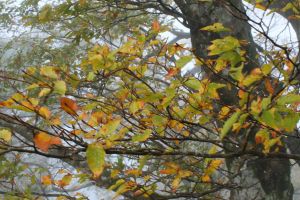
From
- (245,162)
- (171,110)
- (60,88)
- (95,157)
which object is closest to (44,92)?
(60,88)

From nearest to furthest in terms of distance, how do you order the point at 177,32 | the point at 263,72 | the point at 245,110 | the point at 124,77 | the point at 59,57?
the point at 245,110 → the point at 263,72 → the point at 124,77 → the point at 59,57 → the point at 177,32

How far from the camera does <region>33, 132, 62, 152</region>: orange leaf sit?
152 centimetres

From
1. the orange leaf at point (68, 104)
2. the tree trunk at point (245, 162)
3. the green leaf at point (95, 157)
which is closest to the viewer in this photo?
the green leaf at point (95, 157)

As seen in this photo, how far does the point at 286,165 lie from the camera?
174 inches

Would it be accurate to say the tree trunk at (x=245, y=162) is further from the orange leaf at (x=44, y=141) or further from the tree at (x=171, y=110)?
the orange leaf at (x=44, y=141)

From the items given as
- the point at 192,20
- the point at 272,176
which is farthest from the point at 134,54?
the point at 272,176

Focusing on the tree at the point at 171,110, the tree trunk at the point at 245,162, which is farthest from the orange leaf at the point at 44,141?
the tree trunk at the point at 245,162

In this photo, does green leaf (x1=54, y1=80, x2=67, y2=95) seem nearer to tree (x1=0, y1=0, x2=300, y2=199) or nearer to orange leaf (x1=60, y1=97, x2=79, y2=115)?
tree (x1=0, y1=0, x2=300, y2=199)

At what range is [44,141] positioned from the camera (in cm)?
154

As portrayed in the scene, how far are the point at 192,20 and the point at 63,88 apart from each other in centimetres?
316

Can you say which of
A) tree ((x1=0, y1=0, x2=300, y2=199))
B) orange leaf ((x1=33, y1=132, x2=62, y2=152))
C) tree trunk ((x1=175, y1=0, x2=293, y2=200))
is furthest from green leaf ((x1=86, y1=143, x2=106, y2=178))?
tree trunk ((x1=175, y1=0, x2=293, y2=200))

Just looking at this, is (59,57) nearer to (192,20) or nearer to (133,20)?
(133,20)

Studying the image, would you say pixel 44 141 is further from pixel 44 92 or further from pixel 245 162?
pixel 245 162

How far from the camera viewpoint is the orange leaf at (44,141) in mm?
1520
